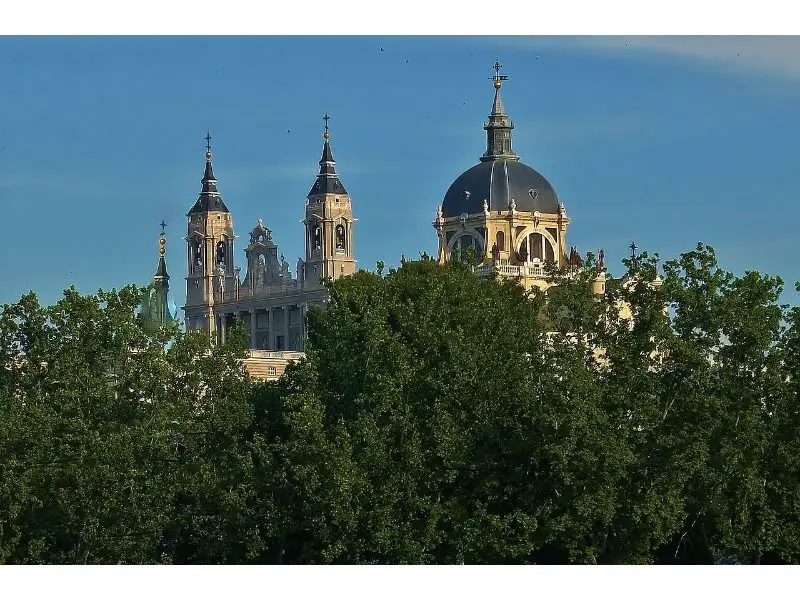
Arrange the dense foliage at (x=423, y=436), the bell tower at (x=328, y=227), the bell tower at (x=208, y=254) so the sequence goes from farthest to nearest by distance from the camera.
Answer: the bell tower at (x=208, y=254) → the bell tower at (x=328, y=227) → the dense foliage at (x=423, y=436)

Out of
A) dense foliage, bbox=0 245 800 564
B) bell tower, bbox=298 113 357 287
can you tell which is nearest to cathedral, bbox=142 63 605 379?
bell tower, bbox=298 113 357 287

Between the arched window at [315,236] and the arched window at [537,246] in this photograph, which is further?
the arched window at [537,246]

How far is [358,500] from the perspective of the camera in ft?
195

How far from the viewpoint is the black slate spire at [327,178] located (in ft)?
471

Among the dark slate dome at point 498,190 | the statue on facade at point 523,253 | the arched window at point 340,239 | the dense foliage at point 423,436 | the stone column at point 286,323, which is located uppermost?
the dark slate dome at point 498,190

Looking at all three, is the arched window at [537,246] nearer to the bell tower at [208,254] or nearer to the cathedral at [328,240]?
the cathedral at [328,240]

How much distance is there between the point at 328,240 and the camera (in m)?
143

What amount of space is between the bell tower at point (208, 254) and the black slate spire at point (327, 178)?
11.7m

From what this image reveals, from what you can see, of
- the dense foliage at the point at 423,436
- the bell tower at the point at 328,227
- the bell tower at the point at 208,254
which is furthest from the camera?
the bell tower at the point at 208,254

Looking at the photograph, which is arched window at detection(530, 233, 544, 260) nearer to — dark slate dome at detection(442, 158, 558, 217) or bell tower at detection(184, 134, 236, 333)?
dark slate dome at detection(442, 158, 558, 217)

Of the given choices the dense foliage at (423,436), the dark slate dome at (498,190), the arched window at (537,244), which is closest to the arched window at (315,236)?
the dark slate dome at (498,190)

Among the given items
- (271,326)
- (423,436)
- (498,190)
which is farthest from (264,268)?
(423,436)

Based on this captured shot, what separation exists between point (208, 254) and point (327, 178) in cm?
1394

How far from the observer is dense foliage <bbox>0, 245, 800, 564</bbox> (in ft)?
195
